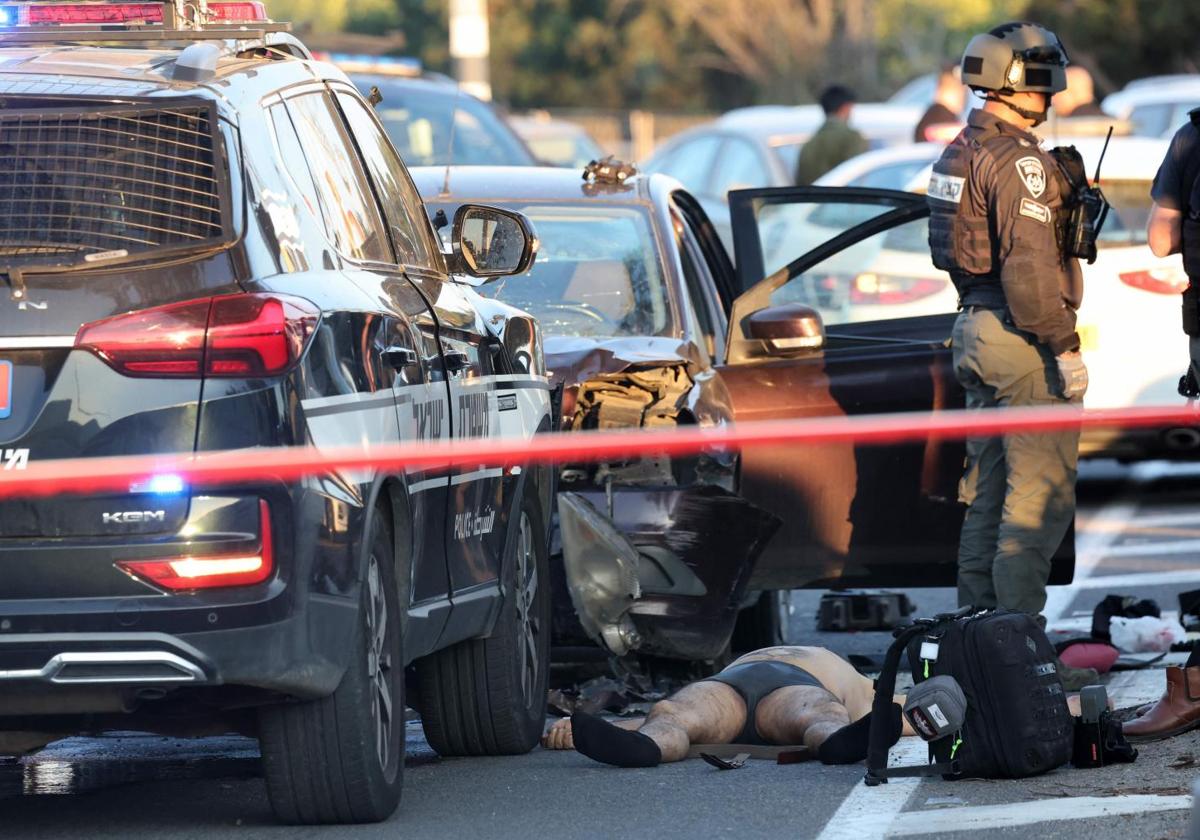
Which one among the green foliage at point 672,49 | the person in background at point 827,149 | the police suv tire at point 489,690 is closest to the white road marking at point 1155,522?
the person in background at point 827,149

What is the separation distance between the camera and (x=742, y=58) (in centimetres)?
5094

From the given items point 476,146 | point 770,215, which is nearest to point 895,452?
point 770,215

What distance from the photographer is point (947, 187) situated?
308 inches

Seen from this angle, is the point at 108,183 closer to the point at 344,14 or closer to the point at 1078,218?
the point at 1078,218

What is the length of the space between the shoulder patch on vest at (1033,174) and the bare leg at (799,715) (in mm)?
1934

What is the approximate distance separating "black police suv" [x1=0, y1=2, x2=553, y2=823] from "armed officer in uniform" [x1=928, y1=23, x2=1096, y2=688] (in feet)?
8.23

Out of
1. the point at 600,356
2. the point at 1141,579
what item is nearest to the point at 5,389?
the point at 600,356

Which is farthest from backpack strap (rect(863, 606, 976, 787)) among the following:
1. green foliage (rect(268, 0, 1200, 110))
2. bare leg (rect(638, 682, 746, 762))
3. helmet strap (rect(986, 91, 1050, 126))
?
green foliage (rect(268, 0, 1200, 110))

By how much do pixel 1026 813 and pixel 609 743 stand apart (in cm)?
125

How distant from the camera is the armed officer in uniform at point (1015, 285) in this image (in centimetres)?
766

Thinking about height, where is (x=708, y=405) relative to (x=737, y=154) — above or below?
above

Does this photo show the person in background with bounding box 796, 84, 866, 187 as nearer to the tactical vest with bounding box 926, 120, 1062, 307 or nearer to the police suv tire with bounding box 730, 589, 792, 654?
the police suv tire with bounding box 730, 589, 792, 654

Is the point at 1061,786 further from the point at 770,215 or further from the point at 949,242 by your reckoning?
the point at 770,215

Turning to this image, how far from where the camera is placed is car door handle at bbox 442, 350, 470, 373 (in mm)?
6059
